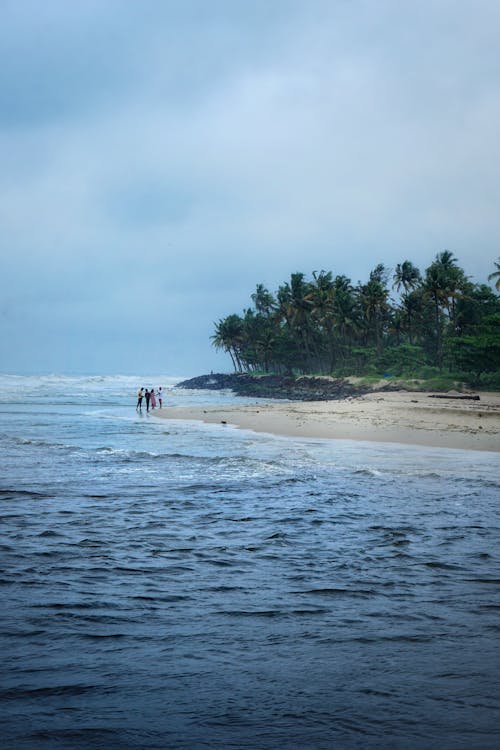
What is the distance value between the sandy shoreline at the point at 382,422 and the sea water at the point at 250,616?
10130 millimetres

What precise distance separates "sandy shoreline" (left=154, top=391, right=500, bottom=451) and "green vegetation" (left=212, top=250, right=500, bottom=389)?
18221mm

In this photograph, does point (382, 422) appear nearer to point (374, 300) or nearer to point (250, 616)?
point (250, 616)

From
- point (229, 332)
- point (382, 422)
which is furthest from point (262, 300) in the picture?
point (382, 422)

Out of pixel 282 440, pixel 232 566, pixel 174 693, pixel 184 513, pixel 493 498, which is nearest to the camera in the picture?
pixel 174 693

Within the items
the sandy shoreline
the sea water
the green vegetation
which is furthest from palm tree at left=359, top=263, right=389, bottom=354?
the sea water

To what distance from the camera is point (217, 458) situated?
61.2 feet

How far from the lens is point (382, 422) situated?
2922 centimetres

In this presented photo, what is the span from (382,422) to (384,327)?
71788mm

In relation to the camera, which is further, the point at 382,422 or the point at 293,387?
the point at 293,387

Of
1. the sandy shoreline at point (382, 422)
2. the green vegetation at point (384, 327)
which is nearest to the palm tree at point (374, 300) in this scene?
the green vegetation at point (384, 327)

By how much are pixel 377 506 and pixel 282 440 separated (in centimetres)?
1368

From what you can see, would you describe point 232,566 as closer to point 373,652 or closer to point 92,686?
point 373,652

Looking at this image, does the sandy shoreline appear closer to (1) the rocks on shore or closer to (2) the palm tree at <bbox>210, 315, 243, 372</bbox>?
(1) the rocks on shore

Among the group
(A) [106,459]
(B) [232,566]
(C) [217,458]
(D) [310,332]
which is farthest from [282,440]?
(D) [310,332]
